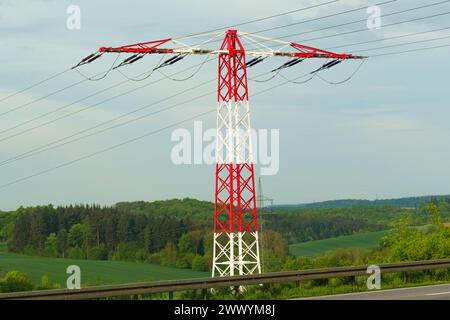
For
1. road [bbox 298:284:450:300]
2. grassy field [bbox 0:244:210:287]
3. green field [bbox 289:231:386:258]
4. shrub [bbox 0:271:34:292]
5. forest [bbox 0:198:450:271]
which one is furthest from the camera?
green field [bbox 289:231:386:258]

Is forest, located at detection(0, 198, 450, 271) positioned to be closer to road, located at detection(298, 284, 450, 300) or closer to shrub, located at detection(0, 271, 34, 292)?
shrub, located at detection(0, 271, 34, 292)

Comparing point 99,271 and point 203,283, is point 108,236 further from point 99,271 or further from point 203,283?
point 203,283

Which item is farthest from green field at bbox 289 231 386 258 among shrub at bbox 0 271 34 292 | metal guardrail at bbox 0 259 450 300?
metal guardrail at bbox 0 259 450 300

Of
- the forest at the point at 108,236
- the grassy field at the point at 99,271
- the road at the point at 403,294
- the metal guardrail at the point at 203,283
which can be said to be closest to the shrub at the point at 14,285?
the grassy field at the point at 99,271

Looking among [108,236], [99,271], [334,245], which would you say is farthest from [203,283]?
[334,245]
